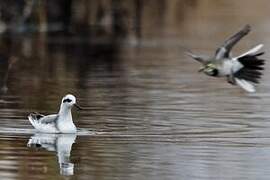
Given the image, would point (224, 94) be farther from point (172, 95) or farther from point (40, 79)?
point (40, 79)

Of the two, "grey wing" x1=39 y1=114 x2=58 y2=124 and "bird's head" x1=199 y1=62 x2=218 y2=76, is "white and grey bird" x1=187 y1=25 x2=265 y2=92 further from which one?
"grey wing" x1=39 y1=114 x2=58 y2=124

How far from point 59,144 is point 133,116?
3.51 meters

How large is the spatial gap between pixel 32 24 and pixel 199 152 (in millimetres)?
29445

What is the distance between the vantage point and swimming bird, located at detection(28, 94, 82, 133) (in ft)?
57.8

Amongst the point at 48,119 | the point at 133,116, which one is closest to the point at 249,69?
the point at 48,119

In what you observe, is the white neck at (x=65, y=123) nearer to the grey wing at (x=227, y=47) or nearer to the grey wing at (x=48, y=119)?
the grey wing at (x=48, y=119)

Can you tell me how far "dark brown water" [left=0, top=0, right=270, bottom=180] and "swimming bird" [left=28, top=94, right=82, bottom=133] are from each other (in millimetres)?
156

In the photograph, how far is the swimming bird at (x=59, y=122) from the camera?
1761 cm

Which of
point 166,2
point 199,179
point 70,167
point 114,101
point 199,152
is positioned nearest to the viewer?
point 199,179

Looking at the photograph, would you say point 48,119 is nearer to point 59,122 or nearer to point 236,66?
point 59,122

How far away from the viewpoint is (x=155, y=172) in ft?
45.9

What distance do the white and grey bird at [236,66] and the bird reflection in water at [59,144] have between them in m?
2.09

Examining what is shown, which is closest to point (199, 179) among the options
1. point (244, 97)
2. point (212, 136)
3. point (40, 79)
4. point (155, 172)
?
point (155, 172)

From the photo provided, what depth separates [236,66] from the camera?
644 inches
